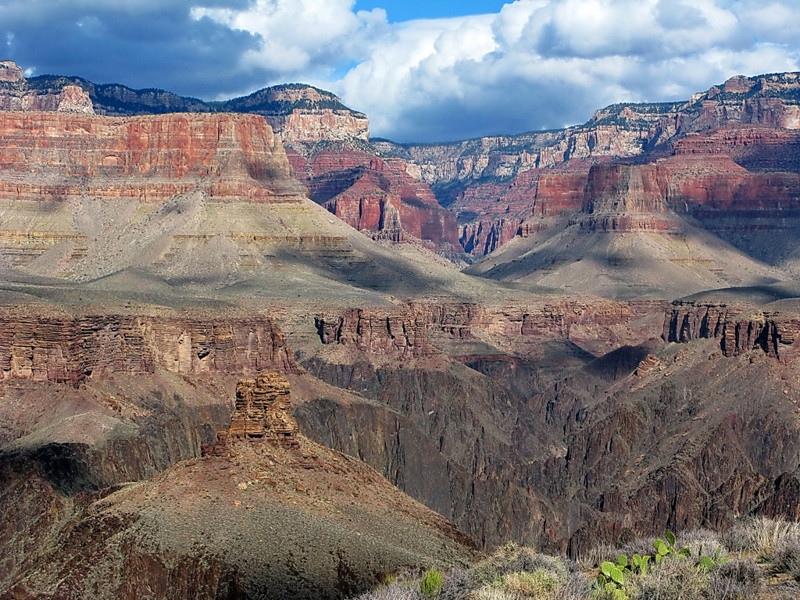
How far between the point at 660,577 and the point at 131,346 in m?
68.2

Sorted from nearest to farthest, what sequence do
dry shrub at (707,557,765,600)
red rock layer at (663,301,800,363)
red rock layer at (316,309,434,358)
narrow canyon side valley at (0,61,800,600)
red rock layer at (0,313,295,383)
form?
dry shrub at (707,557,765,600) < narrow canyon side valley at (0,61,800,600) < red rock layer at (0,313,295,383) < red rock layer at (663,301,800,363) < red rock layer at (316,309,434,358)

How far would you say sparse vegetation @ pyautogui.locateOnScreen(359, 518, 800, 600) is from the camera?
35875 millimetres

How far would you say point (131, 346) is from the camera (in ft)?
333

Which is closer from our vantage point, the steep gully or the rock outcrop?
the rock outcrop

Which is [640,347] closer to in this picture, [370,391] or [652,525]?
[370,391]

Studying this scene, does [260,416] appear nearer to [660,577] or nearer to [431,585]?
[431,585]

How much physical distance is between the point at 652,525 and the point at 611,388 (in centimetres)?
6117

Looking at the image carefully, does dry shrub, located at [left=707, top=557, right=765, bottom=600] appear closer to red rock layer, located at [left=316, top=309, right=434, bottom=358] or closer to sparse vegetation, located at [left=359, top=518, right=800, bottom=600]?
sparse vegetation, located at [left=359, top=518, right=800, bottom=600]

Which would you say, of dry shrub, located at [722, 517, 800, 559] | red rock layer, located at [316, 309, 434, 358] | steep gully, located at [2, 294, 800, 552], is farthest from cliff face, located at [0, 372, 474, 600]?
red rock layer, located at [316, 309, 434, 358]

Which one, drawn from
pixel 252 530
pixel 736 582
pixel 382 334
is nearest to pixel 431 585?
pixel 736 582

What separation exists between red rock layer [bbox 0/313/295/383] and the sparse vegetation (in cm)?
5095

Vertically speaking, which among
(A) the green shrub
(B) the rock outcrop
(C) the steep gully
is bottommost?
(C) the steep gully

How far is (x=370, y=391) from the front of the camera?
144 m

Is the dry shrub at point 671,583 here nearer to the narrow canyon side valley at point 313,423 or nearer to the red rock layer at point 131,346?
the narrow canyon side valley at point 313,423
